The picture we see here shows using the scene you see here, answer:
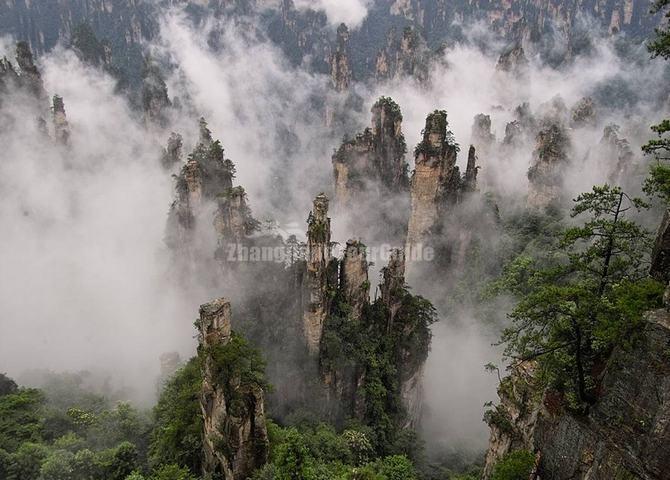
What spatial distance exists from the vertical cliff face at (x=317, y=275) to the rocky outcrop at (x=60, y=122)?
5423cm

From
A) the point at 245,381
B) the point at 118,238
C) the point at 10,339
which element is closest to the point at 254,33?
the point at 118,238

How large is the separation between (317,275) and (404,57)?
3418 inches

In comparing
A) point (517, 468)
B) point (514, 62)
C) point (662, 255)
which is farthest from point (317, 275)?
point (514, 62)

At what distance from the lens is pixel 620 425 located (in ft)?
50.2

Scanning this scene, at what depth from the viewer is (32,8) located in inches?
4911

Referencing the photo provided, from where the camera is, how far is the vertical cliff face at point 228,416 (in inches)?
979

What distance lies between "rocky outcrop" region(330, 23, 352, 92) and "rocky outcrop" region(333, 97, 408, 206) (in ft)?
168

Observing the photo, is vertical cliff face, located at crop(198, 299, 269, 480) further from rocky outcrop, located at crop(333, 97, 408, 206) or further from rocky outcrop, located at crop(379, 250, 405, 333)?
rocky outcrop, located at crop(333, 97, 408, 206)

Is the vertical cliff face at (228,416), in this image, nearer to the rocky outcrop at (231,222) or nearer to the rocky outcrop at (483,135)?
the rocky outcrop at (231,222)

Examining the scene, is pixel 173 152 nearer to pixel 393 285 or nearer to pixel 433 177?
pixel 433 177

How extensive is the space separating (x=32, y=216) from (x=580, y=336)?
83690 mm

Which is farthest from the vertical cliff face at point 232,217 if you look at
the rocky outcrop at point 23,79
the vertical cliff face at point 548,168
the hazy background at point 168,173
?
the rocky outcrop at point 23,79

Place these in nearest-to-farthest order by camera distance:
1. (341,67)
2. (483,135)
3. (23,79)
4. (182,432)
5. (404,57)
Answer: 1. (182,432)
2. (483,135)
3. (23,79)
4. (404,57)
5. (341,67)

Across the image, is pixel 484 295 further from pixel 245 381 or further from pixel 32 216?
pixel 32 216
